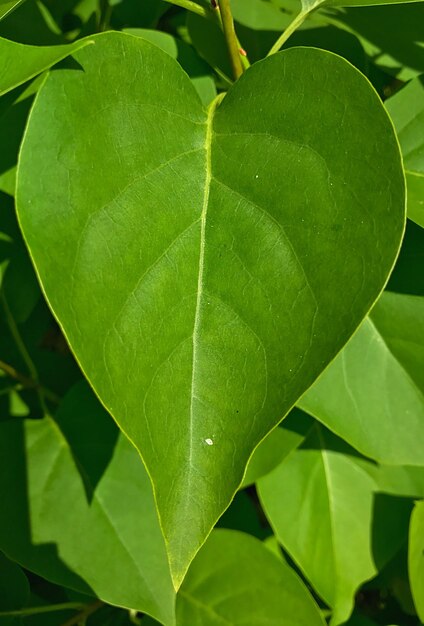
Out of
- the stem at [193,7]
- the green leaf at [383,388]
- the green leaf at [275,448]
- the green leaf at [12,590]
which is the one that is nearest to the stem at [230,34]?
the stem at [193,7]

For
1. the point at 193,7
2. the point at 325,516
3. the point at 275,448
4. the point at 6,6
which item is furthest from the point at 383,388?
the point at 6,6

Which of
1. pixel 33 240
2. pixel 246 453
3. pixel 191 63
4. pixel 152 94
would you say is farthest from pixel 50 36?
pixel 246 453

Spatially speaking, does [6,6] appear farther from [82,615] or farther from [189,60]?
[82,615]

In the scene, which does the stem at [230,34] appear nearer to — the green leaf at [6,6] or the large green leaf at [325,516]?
the green leaf at [6,6]

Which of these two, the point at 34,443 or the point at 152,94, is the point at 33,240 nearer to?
the point at 152,94

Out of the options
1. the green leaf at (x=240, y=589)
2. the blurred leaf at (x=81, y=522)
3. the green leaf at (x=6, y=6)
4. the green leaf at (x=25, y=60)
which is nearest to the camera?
the green leaf at (x=25, y=60)

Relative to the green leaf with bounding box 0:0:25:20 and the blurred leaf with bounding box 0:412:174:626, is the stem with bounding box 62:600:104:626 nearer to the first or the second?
the blurred leaf with bounding box 0:412:174:626
